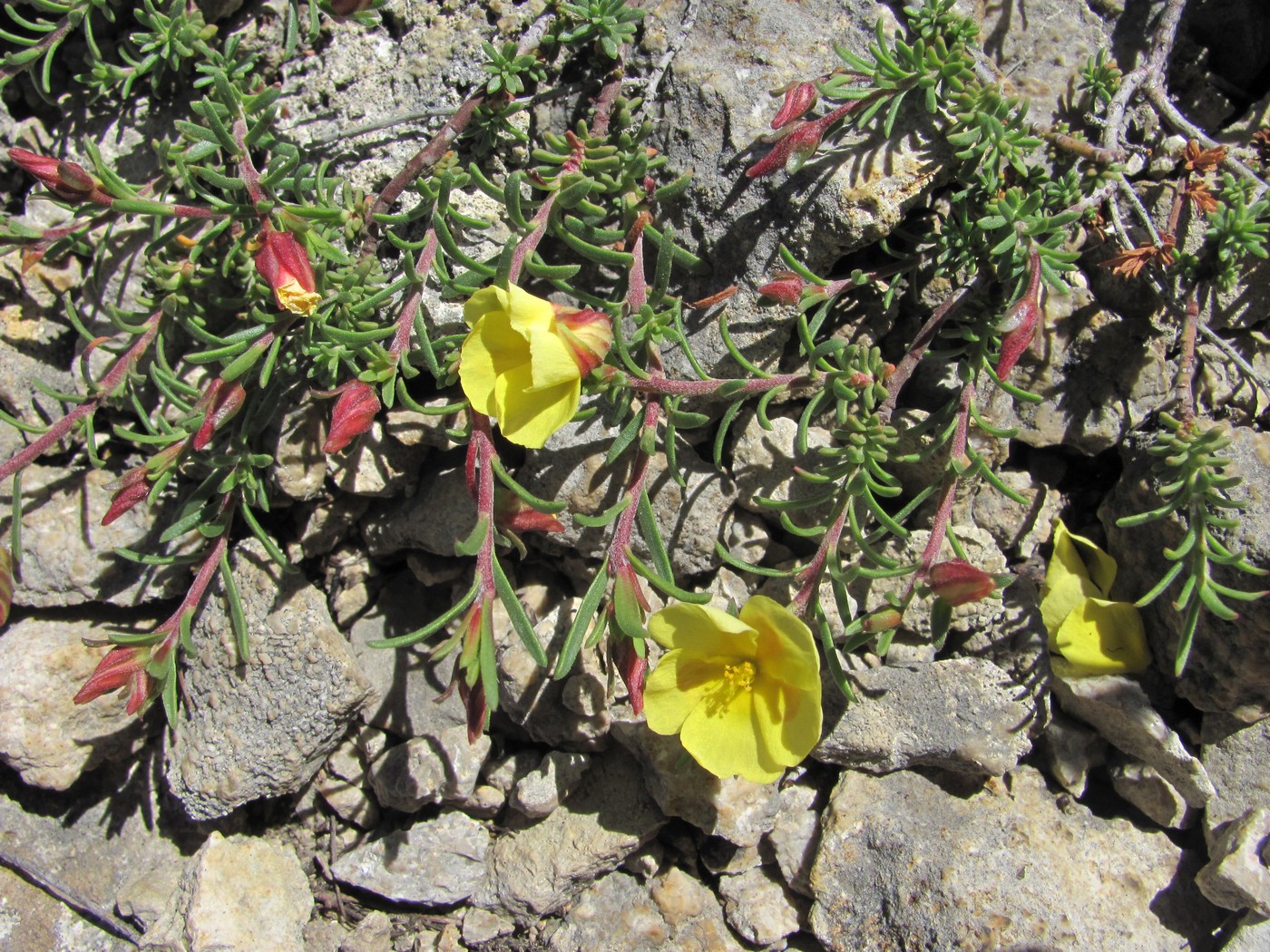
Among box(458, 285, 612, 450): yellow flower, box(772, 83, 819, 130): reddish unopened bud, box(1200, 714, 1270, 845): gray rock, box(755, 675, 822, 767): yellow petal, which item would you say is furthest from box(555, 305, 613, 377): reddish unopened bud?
box(1200, 714, 1270, 845): gray rock

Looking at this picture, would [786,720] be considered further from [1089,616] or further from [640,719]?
[1089,616]

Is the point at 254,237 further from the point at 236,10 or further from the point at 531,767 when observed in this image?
the point at 531,767

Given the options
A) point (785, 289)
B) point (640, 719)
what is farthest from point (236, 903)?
point (785, 289)

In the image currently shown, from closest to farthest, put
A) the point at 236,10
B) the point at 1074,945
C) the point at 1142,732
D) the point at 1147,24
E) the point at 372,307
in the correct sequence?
the point at 1074,945, the point at 1142,732, the point at 372,307, the point at 1147,24, the point at 236,10

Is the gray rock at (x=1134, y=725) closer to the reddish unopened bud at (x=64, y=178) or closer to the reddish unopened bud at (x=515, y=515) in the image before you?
the reddish unopened bud at (x=515, y=515)

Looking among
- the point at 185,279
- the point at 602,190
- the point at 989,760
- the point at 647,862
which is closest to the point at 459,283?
the point at 602,190

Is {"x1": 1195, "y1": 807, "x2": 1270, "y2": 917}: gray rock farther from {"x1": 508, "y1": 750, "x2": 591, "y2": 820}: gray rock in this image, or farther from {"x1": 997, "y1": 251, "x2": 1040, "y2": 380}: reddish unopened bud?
{"x1": 508, "y1": 750, "x2": 591, "y2": 820}: gray rock

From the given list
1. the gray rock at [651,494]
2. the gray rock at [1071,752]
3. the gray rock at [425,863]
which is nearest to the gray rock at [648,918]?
the gray rock at [425,863]

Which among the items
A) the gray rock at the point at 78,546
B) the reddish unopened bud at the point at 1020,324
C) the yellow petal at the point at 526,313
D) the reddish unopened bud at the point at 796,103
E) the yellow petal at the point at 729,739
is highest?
the reddish unopened bud at the point at 796,103
